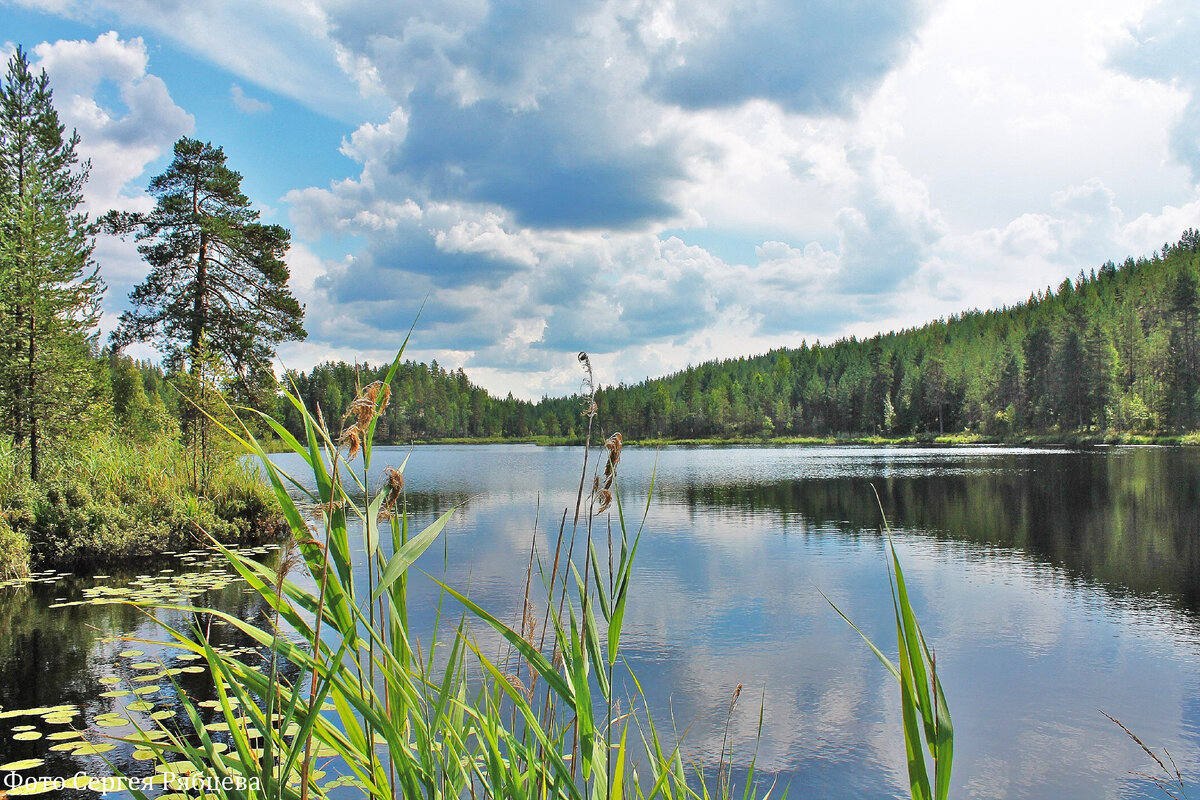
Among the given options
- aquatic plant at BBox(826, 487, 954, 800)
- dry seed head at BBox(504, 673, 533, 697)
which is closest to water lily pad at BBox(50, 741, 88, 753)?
dry seed head at BBox(504, 673, 533, 697)

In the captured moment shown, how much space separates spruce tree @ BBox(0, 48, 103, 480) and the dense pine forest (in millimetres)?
20046

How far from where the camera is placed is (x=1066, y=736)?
771 centimetres

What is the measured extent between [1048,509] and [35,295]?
1213 inches

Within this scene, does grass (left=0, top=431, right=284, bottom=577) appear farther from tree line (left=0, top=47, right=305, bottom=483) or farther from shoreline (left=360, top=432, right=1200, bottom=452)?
shoreline (left=360, top=432, right=1200, bottom=452)

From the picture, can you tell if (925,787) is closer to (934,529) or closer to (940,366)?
(934,529)

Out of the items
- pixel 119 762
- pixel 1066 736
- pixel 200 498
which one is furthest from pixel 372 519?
pixel 200 498

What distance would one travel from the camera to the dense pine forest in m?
74.1

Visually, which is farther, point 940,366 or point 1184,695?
point 940,366

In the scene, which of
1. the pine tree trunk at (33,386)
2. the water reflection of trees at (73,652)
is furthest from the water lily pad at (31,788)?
the pine tree trunk at (33,386)

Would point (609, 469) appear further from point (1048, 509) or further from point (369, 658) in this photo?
point (1048, 509)

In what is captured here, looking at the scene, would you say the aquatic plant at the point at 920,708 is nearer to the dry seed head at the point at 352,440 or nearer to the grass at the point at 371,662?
the grass at the point at 371,662

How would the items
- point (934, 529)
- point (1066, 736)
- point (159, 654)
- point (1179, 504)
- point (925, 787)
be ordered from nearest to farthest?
point (925, 787) < point (1066, 736) < point (159, 654) < point (934, 529) < point (1179, 504)

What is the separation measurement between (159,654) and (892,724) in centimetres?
962

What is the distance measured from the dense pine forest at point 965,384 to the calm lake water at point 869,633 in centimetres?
2819
